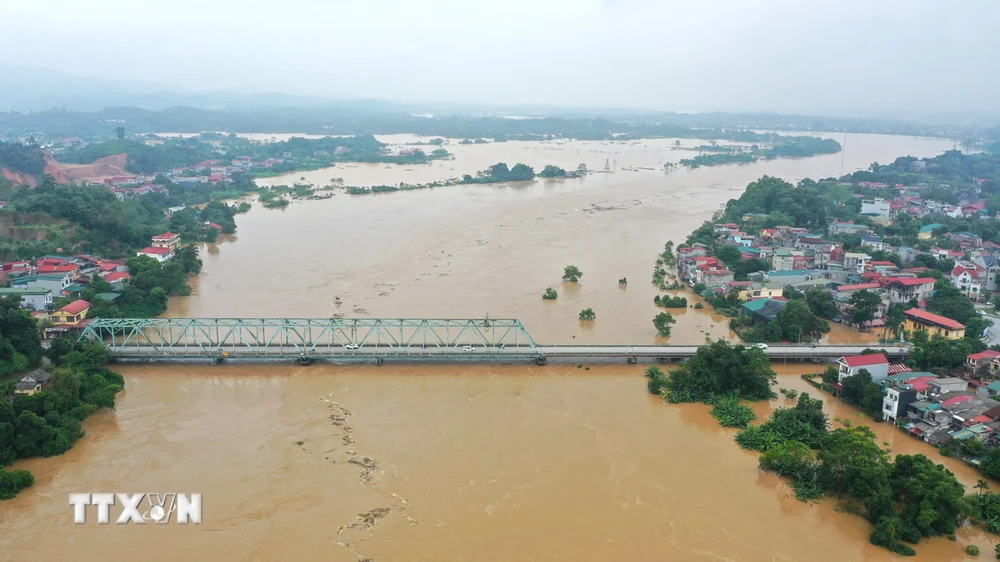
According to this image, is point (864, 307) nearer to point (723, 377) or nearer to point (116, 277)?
point (723, 377)

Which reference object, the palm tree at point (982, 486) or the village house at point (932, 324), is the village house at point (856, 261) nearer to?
the village house at point (932, 324)

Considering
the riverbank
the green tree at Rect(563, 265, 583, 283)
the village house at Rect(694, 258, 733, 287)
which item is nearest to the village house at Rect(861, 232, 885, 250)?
the village house at Rect(694, 258, 733, 287)

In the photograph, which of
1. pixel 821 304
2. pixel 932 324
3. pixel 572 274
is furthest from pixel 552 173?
pixel 932 324

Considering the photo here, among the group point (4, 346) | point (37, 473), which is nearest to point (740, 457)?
point (37, 473)

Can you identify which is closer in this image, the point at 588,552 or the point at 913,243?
the point at 588,552

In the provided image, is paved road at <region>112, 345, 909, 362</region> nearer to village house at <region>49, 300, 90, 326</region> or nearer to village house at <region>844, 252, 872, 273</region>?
village house at <region>49, 300, 90, 326</region>

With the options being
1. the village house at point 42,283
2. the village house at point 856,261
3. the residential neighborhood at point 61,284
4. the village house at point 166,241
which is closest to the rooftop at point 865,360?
the village house at point 856,261

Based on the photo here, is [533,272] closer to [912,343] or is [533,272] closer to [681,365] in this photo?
[681,365]
